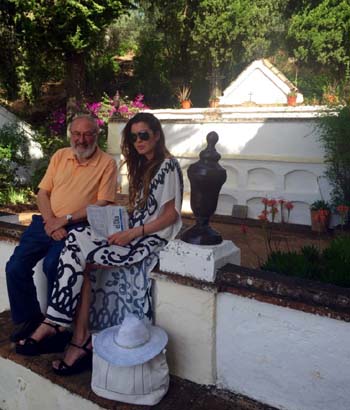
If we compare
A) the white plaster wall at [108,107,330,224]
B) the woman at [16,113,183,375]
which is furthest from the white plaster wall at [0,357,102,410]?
the white plaster wall at [108,107,330,224]

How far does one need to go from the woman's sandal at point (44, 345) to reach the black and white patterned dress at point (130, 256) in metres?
0.23

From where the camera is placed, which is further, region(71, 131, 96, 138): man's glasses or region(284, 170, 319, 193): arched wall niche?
region(284, 170, 319, 193): arched wall niche

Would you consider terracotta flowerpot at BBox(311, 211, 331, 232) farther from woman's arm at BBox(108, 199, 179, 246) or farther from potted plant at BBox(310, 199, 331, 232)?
woman's arm at BBox(108, 199, 179, 246)

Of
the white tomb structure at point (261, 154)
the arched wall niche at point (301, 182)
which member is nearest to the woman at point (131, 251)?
the white tomb structure at point (261, 154)

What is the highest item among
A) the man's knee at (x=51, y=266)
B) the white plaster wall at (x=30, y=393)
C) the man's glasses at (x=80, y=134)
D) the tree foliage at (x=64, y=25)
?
the tree foliage at (x=64, y=25)

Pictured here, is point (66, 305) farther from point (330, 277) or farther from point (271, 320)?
point (330, 277)

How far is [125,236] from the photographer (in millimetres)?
2262

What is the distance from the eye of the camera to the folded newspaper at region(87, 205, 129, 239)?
2.28m

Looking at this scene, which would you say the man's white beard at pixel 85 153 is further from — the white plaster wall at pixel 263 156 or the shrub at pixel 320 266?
the white plaster wall at pixel 263 156

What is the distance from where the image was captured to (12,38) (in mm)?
10938

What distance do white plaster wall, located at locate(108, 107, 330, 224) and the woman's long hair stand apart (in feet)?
17.2

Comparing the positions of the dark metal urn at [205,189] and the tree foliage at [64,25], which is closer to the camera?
the dark metal urn at [205,189]

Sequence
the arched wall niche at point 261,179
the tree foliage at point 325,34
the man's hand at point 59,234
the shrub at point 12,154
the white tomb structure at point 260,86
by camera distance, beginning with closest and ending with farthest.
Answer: the man's hand at point 59,234, the arched wall niche at point 261,179, the shrub at point 12,154, the white tomb structure at point 260,86, the tree foliage at point 325,34

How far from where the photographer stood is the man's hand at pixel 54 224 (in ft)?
8.29
